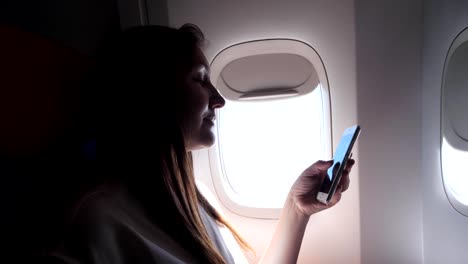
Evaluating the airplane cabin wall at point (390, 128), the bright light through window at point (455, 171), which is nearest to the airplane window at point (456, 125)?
the bright light through window at point (455, 171)

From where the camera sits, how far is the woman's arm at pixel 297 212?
940 mm

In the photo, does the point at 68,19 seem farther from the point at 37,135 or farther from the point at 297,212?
the point at 297,212

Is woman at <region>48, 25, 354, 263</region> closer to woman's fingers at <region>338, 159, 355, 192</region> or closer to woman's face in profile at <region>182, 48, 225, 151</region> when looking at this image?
woman's face in profile at <region>182, 48, 225, 151</region>

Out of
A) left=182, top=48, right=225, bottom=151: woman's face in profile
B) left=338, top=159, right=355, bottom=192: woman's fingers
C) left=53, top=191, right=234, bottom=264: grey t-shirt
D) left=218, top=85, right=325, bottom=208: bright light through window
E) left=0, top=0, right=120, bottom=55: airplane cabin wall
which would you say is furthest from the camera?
left=218, top=85, right=325, bottom=208: bright light through window

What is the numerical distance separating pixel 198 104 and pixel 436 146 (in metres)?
0.76

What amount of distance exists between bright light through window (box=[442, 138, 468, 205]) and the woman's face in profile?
69cm

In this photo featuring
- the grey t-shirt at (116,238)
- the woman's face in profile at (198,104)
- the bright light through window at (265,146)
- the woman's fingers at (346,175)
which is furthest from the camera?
the bright light through window at (265,146)

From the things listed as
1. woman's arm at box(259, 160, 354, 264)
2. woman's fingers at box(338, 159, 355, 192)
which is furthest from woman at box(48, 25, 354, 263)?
woman's fingers at box(338, 159, 355, 192)

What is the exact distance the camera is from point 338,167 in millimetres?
846

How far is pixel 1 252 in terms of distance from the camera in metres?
0.56

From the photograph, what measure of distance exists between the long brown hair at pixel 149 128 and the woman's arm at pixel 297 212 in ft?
0.94

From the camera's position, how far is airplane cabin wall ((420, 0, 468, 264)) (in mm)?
836

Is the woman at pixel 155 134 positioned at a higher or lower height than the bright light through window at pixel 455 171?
higher

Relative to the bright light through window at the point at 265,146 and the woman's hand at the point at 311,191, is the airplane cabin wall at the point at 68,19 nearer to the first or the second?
the bright light through window at the point at 265,146
